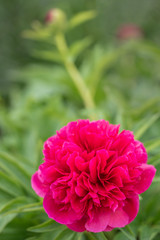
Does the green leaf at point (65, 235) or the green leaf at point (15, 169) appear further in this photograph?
the green leaf at point (15, 169)

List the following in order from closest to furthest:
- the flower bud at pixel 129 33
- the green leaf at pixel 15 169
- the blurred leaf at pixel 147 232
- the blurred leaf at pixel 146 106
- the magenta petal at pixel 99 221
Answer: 1. the magenta petal at pixel 99 221
2. the blurred leaf at pixel 147 232
3. the green leaf at pixel 15 169
4. the blurred leaf at pixel 146 106
5. the flower bud at pixel 129 33

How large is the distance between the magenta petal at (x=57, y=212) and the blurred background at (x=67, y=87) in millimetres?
60

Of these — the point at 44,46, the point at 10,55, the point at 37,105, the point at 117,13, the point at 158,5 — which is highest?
the point at 10,55

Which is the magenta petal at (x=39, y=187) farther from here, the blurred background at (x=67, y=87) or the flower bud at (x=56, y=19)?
the flower bud at (x=56, y=19)

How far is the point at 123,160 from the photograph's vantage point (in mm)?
Answer: 469

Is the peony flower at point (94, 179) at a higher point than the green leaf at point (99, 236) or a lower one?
higher

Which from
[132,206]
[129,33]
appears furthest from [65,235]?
[129,33]

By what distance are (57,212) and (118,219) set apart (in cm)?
10

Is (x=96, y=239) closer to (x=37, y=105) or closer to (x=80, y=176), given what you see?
(x=80, y=176)

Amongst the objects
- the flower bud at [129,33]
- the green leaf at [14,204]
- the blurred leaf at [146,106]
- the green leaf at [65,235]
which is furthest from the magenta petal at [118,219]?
the flower bud at [129,33]

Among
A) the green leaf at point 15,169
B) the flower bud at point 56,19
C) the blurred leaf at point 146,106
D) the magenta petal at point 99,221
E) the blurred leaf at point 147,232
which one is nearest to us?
the magenta petal at point 99,221

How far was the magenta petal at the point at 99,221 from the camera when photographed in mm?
452

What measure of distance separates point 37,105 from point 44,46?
913 millimetres

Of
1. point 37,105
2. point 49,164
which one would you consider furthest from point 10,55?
point 49,164
